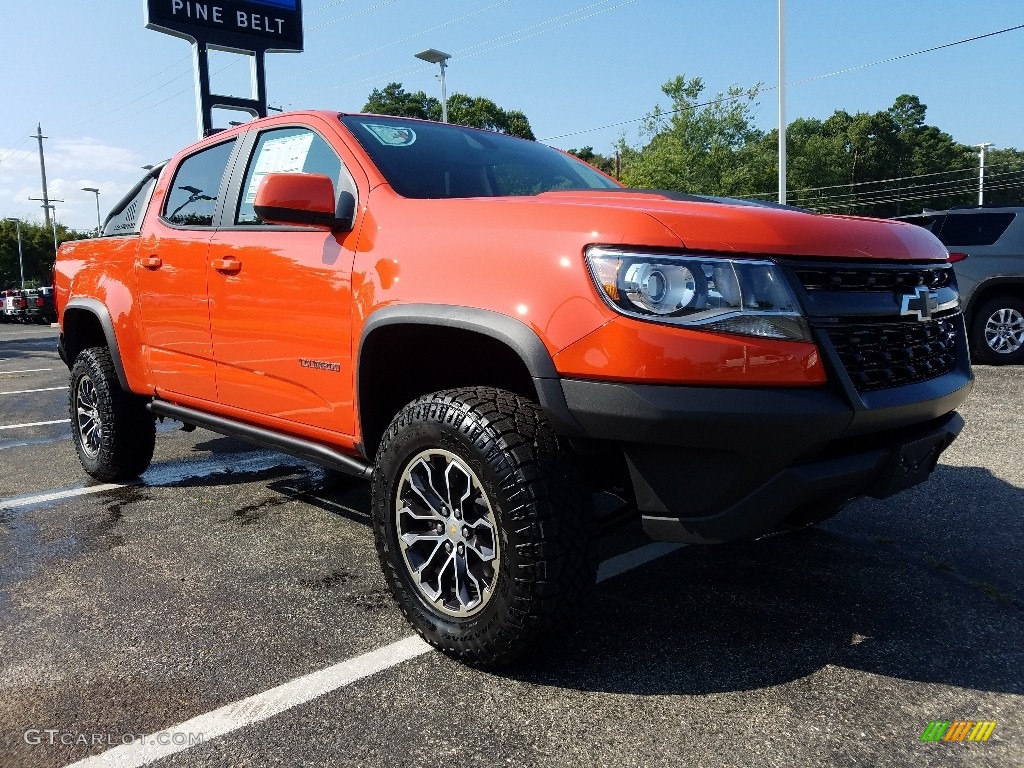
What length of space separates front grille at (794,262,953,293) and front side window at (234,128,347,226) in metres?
1.74

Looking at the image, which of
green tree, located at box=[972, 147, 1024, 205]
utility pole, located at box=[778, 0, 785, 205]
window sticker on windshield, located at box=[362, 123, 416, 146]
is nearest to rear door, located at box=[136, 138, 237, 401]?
window sticker on windshield, located at box=[362, 123, 416, 146]

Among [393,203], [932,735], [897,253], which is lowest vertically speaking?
[932,735]

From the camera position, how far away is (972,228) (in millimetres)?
8703

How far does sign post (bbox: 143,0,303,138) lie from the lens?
59.7 feet

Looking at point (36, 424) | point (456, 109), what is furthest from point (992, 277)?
point (456, 109)

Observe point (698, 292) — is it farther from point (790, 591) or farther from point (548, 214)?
point (790, 591)

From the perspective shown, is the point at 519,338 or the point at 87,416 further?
the point at 87,416

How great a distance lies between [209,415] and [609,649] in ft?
7.55

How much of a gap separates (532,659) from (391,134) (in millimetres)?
2125

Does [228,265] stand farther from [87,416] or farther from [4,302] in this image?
[4,302]

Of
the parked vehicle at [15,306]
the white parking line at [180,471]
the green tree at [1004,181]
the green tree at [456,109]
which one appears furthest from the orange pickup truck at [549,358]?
the green tree at [1004,181]

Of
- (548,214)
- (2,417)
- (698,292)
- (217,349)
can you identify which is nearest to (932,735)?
(698,292)

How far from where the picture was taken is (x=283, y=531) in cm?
380

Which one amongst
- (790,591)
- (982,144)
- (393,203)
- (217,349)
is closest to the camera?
(393,203)
